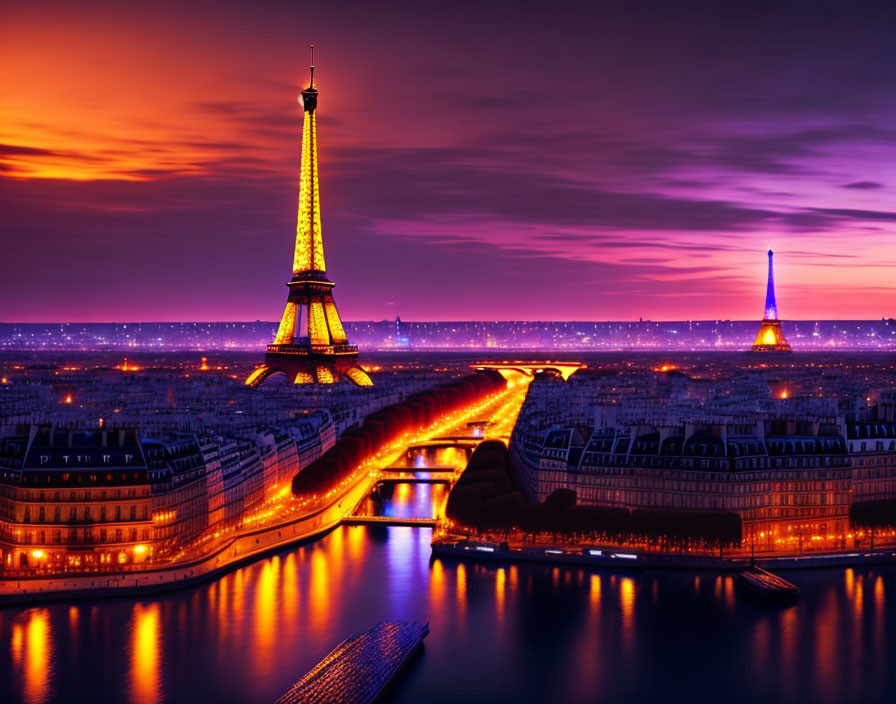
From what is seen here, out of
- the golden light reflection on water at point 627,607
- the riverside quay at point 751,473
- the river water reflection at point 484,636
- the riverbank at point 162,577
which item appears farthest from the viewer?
the riverside quay at point 751,473

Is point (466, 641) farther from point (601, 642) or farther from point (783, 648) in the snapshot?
point (783, 648)

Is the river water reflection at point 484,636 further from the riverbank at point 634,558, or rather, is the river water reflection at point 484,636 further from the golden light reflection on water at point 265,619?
the riverbank at point 634,558

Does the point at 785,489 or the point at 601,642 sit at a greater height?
the point at 785,489

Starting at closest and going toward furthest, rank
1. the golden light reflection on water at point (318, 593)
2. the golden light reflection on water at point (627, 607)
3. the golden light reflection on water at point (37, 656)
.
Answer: the golden light reflection on water at point (37, 656) → the golden light reflection on water at point (627, 607) → the golden light reflection on water at point (318, 593)

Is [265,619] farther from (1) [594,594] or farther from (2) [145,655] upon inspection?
(1) [594,594]

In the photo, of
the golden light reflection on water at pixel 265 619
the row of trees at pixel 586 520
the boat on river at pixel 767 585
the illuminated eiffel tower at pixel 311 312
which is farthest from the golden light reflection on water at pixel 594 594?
the illuminated eiffel tower at pixel 311 312

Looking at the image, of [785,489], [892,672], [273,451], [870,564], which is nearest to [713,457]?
[785,489]

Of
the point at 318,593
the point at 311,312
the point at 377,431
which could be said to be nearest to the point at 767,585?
the point at 318,593
